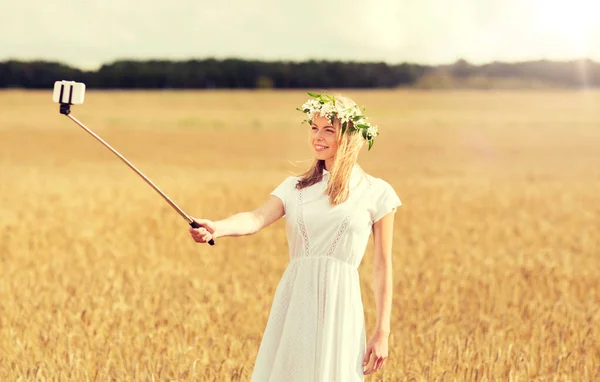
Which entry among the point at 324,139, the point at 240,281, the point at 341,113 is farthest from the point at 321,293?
the point at 240,281

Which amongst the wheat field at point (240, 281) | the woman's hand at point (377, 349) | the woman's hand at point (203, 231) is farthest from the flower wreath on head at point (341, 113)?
the wheat field at point (240, 281)

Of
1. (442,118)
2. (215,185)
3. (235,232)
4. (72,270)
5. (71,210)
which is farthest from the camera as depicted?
(442,118)

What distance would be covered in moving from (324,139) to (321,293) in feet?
2.28

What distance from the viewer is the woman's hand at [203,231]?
13.2ft

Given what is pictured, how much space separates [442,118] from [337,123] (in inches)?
2461

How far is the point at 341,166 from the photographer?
14.1 ft

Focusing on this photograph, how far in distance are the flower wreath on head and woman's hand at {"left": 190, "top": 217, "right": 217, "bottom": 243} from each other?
2.38 ft

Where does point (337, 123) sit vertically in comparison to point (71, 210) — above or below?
above

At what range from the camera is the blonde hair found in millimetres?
4289

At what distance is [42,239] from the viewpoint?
12.3 metres

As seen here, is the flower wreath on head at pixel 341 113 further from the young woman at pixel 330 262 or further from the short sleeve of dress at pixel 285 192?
the short sleeve of dress at pixel 285 192

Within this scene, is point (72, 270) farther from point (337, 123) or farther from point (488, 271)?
point (337, 123)

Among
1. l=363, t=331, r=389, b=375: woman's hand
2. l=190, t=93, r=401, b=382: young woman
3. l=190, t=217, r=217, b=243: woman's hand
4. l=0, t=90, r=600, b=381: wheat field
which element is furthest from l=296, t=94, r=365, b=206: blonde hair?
l=0, t=90, r=600, b=381: wheat field

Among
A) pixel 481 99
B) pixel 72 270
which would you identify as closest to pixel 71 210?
pixel 72 270
